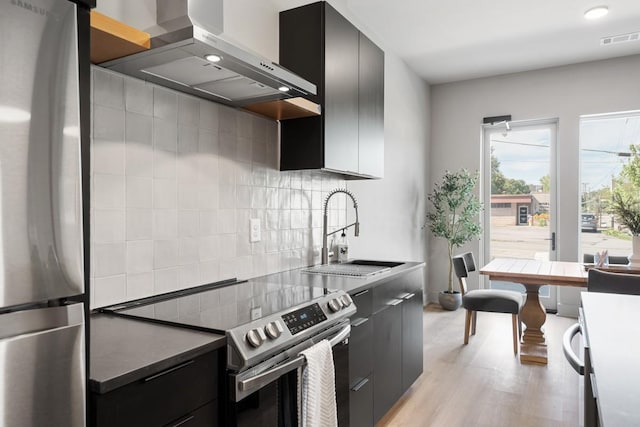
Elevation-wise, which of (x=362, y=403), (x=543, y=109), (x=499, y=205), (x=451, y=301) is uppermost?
(x=543, y=109)

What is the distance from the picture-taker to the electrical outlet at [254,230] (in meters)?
2.33

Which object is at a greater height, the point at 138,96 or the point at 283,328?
the point at 138,96

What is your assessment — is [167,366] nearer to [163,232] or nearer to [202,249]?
[163,232]

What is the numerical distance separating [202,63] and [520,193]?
4738 mm

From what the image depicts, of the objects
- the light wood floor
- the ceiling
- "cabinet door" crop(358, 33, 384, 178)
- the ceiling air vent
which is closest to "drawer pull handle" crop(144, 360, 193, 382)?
the light wood floor

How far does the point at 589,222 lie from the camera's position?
4.91m

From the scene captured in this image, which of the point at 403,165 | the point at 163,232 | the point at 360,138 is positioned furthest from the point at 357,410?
the point at 403,165

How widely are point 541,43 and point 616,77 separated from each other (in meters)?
1.08

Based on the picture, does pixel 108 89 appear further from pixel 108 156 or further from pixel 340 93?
pixel 340 93

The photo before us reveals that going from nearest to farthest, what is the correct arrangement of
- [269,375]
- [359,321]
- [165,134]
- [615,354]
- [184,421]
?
[615,354]
[184,421]
[269,375]
[165,134]
[359,321]

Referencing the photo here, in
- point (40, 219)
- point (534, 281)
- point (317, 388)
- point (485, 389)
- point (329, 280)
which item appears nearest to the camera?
point (40, 219)

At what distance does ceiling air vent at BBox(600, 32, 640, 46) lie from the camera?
400 centimetres

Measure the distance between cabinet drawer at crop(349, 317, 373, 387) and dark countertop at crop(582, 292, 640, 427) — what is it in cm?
94

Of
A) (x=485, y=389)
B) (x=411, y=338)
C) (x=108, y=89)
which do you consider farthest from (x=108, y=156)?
(x=485, y=389)
